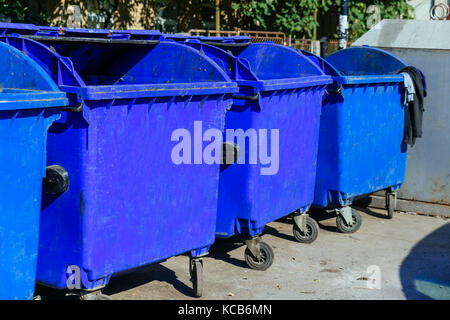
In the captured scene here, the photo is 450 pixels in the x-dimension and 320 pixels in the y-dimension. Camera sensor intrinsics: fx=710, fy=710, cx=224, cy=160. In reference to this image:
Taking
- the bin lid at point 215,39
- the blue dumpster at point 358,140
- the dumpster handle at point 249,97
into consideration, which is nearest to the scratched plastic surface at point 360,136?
the blue dumpster at point 358,140

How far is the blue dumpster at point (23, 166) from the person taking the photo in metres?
3.30

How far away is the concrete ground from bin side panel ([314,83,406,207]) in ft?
1.44

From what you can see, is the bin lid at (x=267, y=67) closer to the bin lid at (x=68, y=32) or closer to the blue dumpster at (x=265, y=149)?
the blue dumpster at (x=265, y=149)

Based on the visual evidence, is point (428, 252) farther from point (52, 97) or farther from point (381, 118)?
point (52, 97)

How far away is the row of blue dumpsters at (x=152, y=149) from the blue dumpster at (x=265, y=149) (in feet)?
0.04

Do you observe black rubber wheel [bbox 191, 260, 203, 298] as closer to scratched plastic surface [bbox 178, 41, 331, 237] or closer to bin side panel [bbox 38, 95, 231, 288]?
bin side panel [bbox 38, 95, 231, 288]

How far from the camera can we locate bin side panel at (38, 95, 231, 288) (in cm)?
379

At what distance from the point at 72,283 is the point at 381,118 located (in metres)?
3.66

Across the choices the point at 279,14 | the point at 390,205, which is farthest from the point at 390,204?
the point at 279,14

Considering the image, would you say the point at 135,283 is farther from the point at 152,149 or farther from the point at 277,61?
the point at 277,61

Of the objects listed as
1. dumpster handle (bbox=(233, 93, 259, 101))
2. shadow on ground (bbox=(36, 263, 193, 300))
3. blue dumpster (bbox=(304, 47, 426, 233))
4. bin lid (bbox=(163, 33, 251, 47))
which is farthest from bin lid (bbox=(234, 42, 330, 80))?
shadow on ground (bbox=(36, 263, 193, 300))

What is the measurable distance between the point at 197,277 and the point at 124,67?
171 centimetres

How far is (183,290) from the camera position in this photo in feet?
15.8
